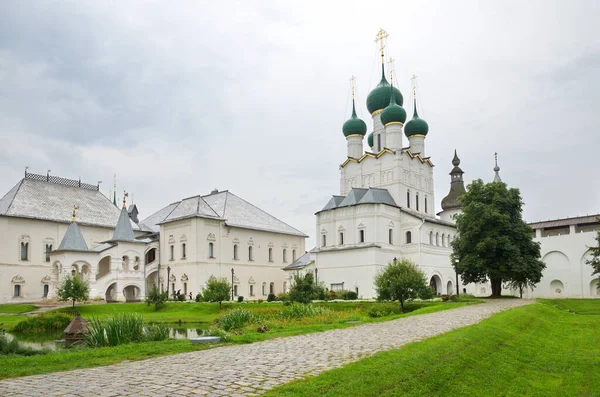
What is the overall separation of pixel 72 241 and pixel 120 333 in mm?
33944

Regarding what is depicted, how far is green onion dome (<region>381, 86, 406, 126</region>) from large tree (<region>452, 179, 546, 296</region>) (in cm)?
1813

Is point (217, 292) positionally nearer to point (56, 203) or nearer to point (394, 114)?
point (56, 203)

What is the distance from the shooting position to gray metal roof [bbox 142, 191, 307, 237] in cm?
4850

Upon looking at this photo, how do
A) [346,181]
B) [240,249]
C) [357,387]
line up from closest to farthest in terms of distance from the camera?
1. [357,387]
2. [240,249]
3. [346,181]

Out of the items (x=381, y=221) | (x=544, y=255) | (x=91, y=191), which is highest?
(x=91, y=191)

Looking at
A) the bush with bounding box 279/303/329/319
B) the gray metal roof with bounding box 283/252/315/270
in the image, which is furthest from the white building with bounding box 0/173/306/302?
the bush with bounding box 279/303/329/319

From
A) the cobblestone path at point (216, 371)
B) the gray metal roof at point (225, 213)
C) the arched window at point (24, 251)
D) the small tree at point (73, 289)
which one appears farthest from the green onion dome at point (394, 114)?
the cobblestone path at point (216, 371)

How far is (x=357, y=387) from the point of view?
6.93 m

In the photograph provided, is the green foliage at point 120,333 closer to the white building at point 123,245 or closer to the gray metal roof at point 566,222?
the white building at point 123,245

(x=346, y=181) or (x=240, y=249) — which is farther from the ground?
Answer: (x=346, y=181)

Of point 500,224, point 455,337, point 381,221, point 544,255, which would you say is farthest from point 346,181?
point 455,337

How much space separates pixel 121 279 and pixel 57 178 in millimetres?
15149

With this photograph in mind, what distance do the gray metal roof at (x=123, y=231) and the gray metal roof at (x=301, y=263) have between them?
49.8 feet

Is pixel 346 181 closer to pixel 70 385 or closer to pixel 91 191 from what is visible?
pixel 91 191
